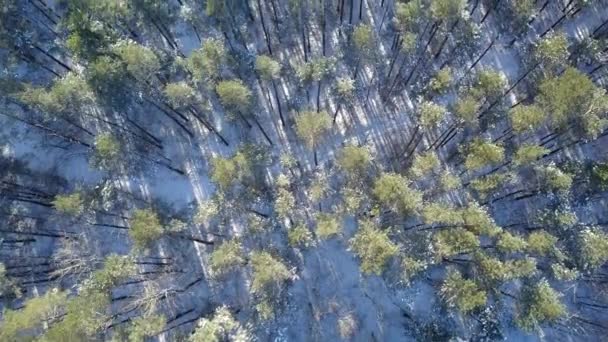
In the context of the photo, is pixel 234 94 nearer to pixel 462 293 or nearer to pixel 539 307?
pixel 462 293

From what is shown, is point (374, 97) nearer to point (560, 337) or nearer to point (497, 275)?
point (497, 275)

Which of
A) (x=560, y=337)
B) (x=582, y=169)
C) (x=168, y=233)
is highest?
(x=168, y=233)

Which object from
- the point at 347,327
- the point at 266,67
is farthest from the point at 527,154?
the point at 266,67

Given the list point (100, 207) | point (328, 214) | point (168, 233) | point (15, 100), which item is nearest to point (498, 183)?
point (328, 214)

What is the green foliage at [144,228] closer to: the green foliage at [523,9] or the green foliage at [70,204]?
the green foliage at [70,204]

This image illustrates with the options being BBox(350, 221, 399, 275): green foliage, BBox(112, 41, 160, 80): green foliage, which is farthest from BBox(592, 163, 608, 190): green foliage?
BBox(112, 41, 160, 80): green foliage

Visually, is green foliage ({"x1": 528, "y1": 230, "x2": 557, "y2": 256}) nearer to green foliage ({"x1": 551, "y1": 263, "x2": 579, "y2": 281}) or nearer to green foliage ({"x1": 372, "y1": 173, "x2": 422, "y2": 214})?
green foliage ({"x1": 551, "y1": 263, "x2": 579, "y2": 281})
